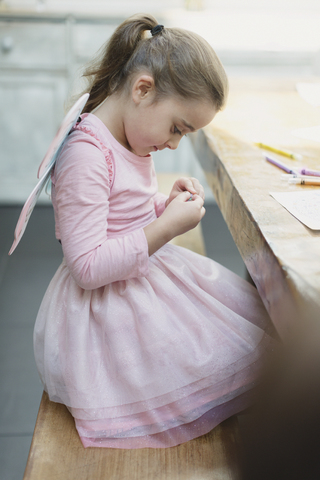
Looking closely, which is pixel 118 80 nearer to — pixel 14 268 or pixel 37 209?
pixel 14 268

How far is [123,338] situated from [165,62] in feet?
1.69

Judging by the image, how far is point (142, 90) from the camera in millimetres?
878

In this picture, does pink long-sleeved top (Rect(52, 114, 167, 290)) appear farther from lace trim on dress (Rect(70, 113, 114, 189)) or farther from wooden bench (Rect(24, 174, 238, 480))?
wooden bench (Rect(24, 174, 238, 480))

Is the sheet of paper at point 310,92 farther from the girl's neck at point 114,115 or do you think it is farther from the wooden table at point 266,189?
the girl's neck at point 114,115

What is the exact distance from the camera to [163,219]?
2.81ft

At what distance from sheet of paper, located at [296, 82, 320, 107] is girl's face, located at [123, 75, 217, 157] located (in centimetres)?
86

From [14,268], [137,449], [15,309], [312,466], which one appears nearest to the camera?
[312,466]

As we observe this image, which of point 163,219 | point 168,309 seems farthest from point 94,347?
point 163,219

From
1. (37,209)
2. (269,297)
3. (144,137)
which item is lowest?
(37,209)

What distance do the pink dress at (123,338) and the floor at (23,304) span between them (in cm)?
57

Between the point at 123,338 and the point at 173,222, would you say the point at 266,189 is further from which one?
the point at 123,338

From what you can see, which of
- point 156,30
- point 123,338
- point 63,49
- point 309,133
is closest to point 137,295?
point 123,338

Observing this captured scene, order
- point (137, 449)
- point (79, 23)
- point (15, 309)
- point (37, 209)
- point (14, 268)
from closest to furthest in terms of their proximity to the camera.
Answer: point (137, 449) → point (15, 309) → point (14, 268) → point (79, 23) → point (37, 209)

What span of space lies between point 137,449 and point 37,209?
7.43ft
